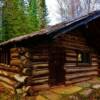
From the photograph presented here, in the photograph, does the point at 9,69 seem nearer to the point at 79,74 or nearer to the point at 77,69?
the point at 77,69

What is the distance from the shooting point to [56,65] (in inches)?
499

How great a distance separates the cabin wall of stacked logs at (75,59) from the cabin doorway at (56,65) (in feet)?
1.10

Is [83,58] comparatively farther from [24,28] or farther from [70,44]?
[24,28]

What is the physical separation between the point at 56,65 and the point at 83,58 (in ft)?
10.6

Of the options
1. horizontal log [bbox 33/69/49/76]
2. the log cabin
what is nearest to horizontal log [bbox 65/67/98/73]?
the log cabin

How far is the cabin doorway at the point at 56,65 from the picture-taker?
12.4 m

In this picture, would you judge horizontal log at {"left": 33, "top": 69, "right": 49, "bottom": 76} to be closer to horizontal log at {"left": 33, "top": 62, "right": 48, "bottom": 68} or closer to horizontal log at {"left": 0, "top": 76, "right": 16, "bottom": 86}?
horizontal log at {"left": 33, "top": 62, "right": 48, "bottom": 68}

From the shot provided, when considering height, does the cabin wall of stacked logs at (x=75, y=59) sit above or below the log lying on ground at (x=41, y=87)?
above

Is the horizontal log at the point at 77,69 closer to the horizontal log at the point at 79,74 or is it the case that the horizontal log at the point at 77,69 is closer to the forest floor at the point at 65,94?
the horizontal log at the point at 79,74

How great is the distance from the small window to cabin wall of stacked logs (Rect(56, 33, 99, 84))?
0.26m

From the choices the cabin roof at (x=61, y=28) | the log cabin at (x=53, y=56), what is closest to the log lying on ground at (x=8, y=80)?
the log cabin at (x=53, y=56)

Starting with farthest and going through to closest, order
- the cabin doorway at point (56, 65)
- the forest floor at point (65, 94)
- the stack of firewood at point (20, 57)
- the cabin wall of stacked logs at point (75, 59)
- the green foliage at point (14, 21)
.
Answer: the green foliage at point (14, 21)
the cabin wall of stacked logs at point (75, 59)
the cabin doorway at point (56, 65)
the stack of firewood at point (20, 57)
the forest floor at point (65, 94)

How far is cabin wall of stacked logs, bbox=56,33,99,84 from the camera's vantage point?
43.8ft

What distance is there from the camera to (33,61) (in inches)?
448
